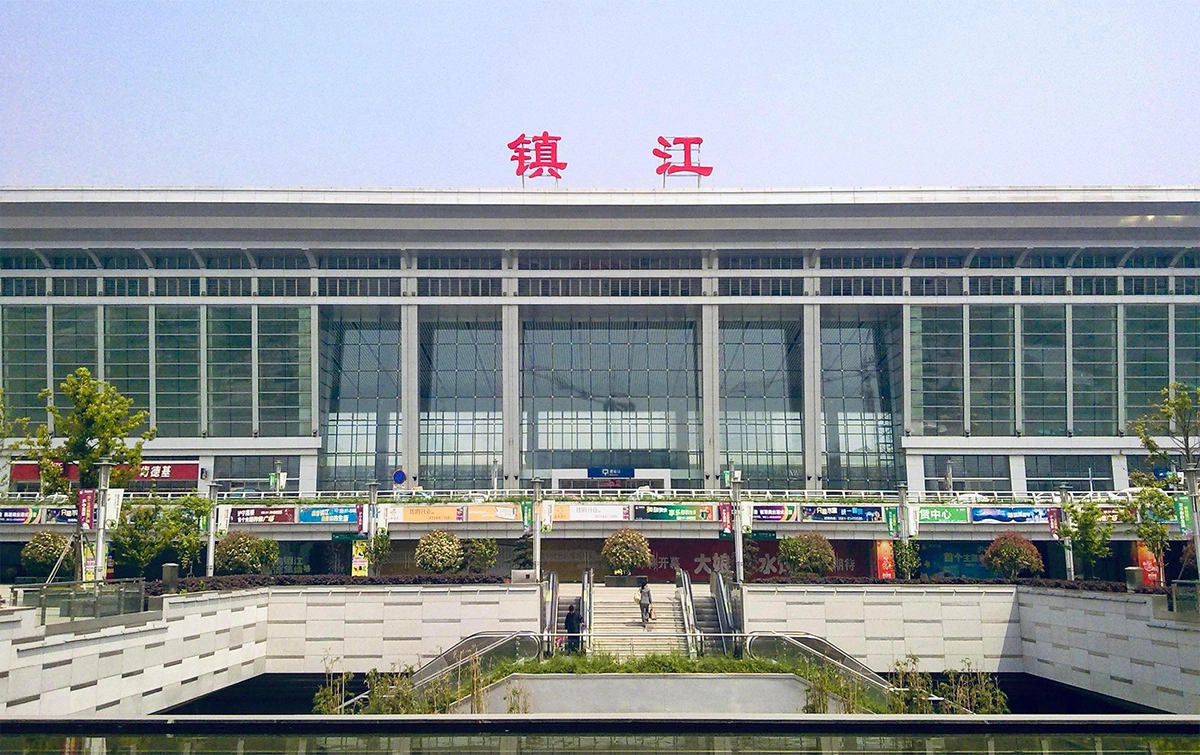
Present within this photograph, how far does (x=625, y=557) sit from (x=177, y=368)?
39.6m

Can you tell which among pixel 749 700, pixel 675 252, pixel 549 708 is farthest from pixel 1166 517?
pixel 675 252

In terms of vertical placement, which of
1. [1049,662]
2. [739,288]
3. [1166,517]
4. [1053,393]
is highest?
[739,288]

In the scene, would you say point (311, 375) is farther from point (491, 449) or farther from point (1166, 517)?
Answer: point (1166, 517)

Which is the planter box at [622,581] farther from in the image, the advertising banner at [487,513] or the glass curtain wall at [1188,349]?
the glass curtain wall at [1188,349]

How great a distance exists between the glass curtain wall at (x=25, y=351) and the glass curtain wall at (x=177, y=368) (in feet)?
24.3

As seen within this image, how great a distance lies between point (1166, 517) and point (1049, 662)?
9697 mm

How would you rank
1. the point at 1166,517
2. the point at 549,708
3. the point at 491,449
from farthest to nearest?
the point at 491,449 → the point at 1166,517 → the point at 549,708

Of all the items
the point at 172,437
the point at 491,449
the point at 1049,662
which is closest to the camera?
the point at 1049,662

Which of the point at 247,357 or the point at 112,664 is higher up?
the point at 247,357

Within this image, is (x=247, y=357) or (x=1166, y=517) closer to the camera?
(x=1166, y=517)

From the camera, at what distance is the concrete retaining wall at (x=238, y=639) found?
26.5 m

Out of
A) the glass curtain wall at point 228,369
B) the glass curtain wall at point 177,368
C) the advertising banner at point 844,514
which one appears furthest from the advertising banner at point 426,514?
the glass curtain wall at point 177,368

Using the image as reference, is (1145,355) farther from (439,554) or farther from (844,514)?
(439,554)

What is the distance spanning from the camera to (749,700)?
28766 mm
